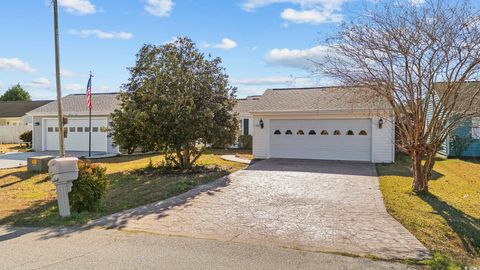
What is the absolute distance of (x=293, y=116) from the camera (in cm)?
1772

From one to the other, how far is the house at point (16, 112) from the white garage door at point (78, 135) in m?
15.5

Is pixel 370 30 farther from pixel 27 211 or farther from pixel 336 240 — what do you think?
pixel 27 211

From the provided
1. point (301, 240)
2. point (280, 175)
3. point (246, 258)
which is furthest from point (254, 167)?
point (246, 258)

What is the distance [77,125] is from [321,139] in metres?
15.1

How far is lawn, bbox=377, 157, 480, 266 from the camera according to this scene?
6.05 metres

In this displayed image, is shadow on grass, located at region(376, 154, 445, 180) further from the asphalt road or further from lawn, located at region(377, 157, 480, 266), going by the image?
the asphalt road

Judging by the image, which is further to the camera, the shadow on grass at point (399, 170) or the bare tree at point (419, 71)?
the shadow on grass at point (399, 170)

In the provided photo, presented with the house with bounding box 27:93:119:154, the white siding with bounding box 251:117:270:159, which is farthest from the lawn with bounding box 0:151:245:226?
the house with bounding box 27:93:119:154

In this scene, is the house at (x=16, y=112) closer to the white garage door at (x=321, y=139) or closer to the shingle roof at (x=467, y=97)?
the white garage door at (x=321, y=139)

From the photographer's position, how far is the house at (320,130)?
53.6 ft

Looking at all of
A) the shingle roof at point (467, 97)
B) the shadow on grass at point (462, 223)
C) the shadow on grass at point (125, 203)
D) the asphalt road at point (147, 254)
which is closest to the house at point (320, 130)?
the shadow on grass at point (125, 203)

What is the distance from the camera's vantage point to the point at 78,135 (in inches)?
939

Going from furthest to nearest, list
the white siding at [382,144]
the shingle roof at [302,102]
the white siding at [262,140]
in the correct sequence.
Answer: the white siding at [262,140] < the shingle roof at [302,102] < the white siding at [382,144]

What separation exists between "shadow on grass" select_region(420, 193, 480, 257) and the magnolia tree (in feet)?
24.1
